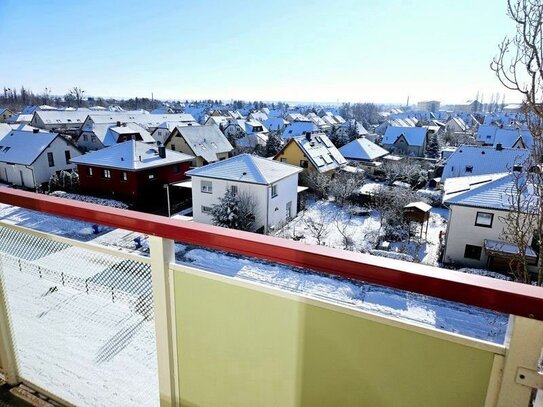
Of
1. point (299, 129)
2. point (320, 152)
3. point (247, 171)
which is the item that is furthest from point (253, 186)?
point (299, 129)

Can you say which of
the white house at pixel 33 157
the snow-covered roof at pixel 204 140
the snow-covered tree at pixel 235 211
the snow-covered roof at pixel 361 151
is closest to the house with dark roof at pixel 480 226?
the snow-covered tree at pixel 235 211

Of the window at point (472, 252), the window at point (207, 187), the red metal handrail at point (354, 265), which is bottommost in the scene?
the window at point (472, 252)

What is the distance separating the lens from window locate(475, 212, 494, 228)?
39.5 ft

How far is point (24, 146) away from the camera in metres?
20.2

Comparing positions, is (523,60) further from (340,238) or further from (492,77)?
(340,238)

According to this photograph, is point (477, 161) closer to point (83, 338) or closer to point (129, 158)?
point (129, 158)

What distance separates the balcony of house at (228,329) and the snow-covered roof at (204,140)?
2153 cm

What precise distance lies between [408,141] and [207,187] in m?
24.7

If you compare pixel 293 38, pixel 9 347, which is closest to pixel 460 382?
pixel 9 347

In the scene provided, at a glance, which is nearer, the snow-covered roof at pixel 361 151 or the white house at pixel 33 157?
the white house at pixel 33 157

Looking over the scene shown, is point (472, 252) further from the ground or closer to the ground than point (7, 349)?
closer to the ground

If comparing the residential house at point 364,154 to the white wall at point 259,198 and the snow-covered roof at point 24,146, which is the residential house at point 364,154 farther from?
the snow-covered roof at point 24,146

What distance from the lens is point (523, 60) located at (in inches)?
223

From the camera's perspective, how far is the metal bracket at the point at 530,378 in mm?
862
